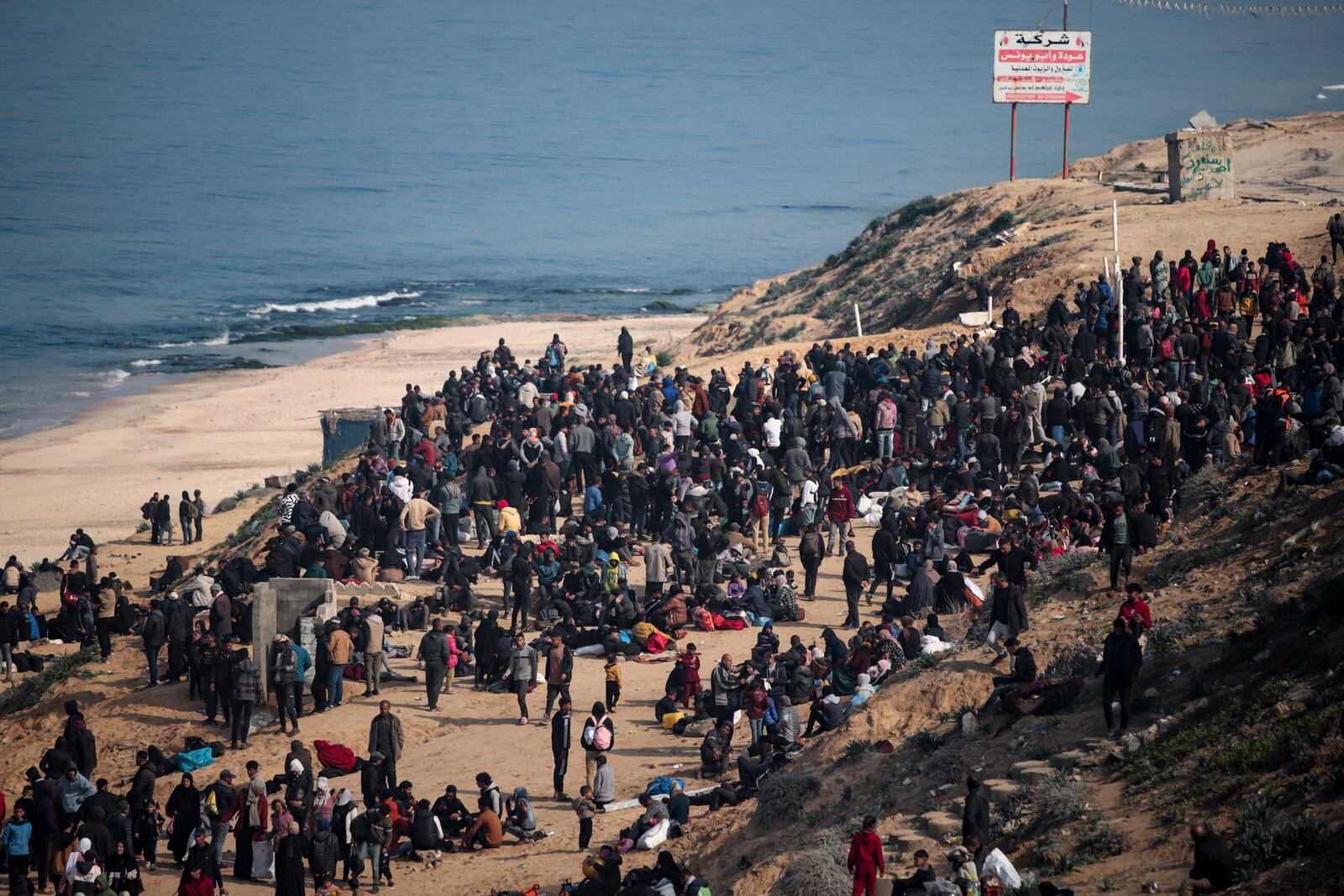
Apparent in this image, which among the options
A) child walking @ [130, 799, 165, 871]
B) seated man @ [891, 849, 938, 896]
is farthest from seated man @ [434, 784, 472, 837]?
seated man @ [891, 849, 938, 896]

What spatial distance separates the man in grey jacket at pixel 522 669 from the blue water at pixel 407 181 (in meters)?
33.4

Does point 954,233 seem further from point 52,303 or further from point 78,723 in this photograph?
point 52,303

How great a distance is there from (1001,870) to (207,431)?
119 ft

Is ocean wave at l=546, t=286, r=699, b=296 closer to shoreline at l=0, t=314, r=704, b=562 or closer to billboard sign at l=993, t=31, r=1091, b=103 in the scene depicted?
shoreline at l=0, t=314, r=704, b=562

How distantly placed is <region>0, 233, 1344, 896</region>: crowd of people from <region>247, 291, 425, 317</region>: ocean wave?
45282 mm

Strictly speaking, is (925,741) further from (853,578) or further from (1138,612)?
(853,578)

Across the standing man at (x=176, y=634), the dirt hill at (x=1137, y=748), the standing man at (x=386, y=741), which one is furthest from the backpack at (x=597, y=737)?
the standing man at (x=176, y=634)

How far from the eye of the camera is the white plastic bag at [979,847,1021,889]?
1079 cm

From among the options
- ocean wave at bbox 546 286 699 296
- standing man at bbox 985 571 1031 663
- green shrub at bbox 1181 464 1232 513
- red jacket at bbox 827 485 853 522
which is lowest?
standing man at bbox 985 571 1031 663

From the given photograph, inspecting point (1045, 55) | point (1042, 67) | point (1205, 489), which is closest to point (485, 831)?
point (1205, 489)

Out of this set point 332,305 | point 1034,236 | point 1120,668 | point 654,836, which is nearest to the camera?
point 1120,668

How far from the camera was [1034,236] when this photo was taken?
35.8 m

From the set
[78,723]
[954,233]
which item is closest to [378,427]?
[78,723]

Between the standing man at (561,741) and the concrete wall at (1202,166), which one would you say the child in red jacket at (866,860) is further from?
the concrete wall at (1202,166)
